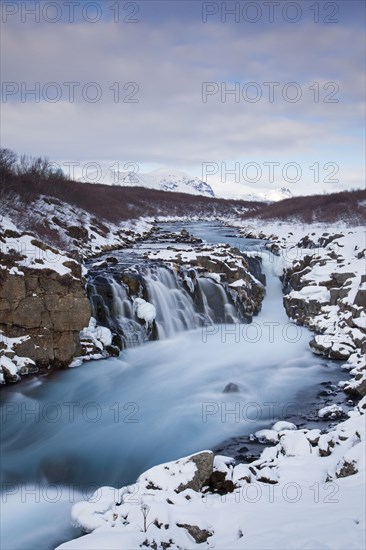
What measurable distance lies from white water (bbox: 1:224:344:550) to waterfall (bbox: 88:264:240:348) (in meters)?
0.62

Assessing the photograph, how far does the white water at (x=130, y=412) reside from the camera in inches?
336

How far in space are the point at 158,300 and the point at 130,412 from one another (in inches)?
249

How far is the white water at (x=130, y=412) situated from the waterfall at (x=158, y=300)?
622mm

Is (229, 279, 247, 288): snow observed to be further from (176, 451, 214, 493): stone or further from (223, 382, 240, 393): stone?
(176, 451, 214, 493): stone

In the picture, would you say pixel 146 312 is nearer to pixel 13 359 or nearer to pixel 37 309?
pixel 37 309

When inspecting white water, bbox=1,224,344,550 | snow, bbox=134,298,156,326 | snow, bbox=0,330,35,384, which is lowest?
white water, bbox=1,224,344,550

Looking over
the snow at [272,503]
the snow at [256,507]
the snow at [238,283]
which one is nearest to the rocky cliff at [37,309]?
the snow at [272,503]

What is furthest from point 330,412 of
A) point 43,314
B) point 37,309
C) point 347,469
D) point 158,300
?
point 37,309

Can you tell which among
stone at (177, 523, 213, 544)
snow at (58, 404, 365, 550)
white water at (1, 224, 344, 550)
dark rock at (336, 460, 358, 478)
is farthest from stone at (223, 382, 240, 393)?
stone at (177, 523, 213, 544)

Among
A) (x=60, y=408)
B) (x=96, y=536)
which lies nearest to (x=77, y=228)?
(x=60, y=408)

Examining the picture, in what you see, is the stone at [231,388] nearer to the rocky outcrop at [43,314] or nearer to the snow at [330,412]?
the snow at [330,412]

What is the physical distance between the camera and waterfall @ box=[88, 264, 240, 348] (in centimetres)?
1582

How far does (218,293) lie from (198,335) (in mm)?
2562

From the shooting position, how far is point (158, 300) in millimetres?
17234
